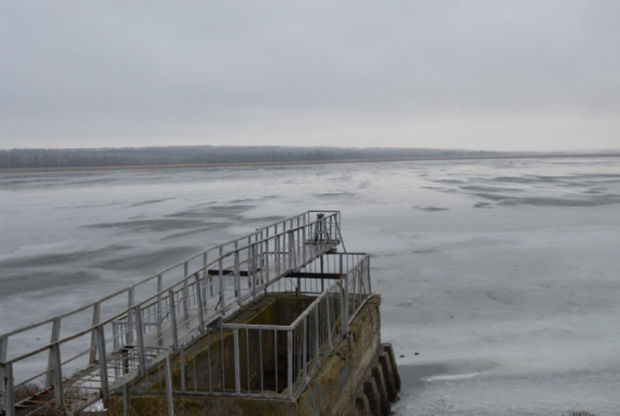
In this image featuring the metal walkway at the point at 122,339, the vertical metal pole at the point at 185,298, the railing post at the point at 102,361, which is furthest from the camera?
the vertical metal pole at the point at 185,298

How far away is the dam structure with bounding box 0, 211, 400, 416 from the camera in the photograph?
24.6 ft

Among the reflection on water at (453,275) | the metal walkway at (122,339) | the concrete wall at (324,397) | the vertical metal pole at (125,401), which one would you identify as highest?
the metal walkway at (122,339)

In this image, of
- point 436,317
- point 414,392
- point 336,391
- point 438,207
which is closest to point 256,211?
point 438,207

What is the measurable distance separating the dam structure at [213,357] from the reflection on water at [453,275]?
2.09 meters

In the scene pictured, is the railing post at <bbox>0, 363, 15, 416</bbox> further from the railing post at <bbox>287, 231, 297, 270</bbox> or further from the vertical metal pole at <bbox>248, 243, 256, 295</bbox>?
the railing post at <bbox>287, 231, 297, 270</bbox>

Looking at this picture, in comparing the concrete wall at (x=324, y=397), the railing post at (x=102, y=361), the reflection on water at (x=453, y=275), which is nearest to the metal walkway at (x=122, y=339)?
the railing post at (x=102, y=361)

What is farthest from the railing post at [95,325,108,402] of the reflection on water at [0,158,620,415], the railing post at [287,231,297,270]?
the reflection on water at [0,158,620,415]

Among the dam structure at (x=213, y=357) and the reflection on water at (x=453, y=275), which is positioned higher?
the dam structure at (x=213, y=357)

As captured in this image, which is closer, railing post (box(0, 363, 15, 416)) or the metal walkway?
railing post (box(0, 363, 15, 416))

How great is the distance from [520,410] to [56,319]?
8.81m

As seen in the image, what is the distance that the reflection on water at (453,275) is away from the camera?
42.8 feet

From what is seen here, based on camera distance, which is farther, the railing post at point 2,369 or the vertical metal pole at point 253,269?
the vertical metal pole at point 253,269

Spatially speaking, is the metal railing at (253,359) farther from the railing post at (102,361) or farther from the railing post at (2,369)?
the railing post at (2,369)

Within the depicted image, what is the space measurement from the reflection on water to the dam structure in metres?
2.09
